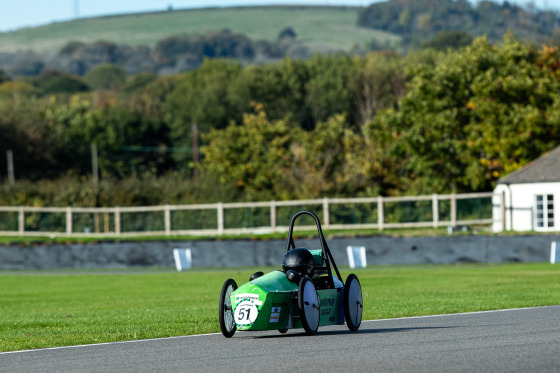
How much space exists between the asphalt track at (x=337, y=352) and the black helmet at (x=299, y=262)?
85cm

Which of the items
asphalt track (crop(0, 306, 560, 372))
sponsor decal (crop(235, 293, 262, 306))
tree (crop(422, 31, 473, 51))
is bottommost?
asphalt track (crop(0, 306, 560, 372))

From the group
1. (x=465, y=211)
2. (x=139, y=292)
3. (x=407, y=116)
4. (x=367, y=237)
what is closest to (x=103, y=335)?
(x=139, y=292)

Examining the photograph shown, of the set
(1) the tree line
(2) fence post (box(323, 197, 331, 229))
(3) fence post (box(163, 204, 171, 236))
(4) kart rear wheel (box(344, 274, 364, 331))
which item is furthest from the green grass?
(1) the tree line

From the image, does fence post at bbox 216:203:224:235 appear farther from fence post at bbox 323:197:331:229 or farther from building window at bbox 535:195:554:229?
building window at bbox 535:195:554:229

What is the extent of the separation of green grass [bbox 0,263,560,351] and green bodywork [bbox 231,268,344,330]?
2469mm

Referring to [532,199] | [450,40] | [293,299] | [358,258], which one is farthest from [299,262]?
[450,40]

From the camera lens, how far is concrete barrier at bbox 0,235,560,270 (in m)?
40.0

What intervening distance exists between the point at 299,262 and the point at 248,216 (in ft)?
139

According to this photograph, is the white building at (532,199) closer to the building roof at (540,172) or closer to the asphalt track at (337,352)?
→ the building roof at (540,172)

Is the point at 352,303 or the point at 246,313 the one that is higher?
the point at 246,313

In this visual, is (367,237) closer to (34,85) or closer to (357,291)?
(357,291)

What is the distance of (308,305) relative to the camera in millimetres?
13227

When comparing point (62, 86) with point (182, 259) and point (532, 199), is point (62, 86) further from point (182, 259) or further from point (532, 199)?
point (182, 259)

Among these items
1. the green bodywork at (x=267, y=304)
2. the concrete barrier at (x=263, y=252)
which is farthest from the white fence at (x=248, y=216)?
the green bodywork at (x=267, y=304)
